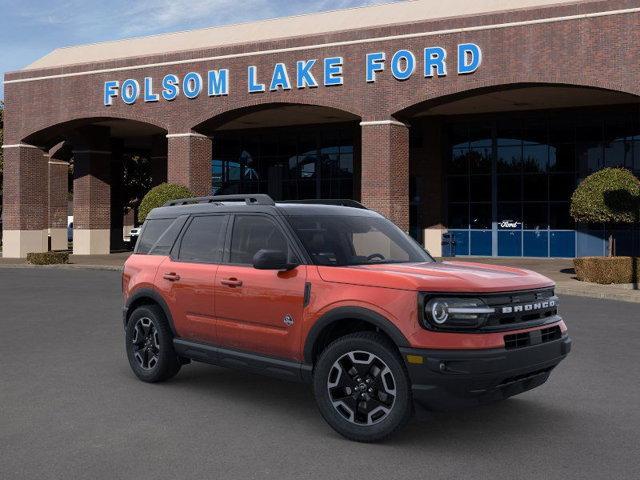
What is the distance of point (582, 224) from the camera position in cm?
3278

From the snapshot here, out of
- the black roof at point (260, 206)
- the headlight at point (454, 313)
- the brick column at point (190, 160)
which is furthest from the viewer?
the brick column at point (190, 160)

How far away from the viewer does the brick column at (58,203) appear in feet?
137

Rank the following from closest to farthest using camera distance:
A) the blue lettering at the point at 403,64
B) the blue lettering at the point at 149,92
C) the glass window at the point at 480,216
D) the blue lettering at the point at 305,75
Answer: the blue lettering at the point at 403,64, the blue lettering at the point at 305,75, the blue lettering at the point at 149,92, the glass window at the point at 480,216

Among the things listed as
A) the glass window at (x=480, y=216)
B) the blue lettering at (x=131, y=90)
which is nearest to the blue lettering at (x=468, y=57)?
the glass window at (x=480, y=216)

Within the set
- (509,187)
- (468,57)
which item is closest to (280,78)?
(468,57)

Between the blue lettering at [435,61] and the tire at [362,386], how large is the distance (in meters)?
22.3

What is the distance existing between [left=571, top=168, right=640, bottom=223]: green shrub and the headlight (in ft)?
60.8

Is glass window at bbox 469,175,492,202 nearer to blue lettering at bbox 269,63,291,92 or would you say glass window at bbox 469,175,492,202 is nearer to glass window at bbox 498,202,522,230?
glass window at bbox 498,202,522,230

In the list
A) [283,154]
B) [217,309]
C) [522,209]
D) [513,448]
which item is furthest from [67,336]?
[283,154]

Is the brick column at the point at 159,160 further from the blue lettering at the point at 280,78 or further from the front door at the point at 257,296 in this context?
the front door at the point at 257,296

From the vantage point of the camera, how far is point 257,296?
649cm

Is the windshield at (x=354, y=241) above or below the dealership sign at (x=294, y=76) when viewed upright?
below

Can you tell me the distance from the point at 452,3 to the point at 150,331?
2695 cm

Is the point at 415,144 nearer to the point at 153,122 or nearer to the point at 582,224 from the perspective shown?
the point at 582,224
